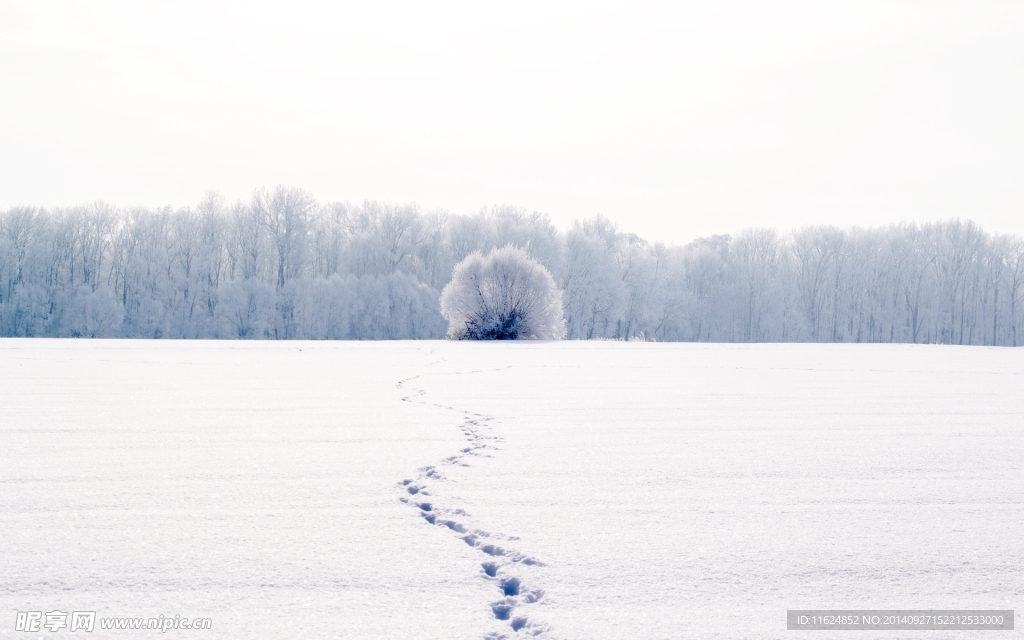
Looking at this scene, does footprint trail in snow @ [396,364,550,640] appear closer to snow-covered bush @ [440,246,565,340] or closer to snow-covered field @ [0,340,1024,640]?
snow-covered field @ [0,340,1024,640]

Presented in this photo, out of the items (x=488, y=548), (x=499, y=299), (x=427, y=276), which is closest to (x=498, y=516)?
(x=488, y=548)

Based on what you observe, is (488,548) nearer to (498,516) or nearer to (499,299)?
(498,516)

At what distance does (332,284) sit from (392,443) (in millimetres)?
39134

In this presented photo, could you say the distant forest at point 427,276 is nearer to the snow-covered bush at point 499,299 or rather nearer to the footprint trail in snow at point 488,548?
the snow-covered bush at point 499,299

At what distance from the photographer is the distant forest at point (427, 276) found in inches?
1626

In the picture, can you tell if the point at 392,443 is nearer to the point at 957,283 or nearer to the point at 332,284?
the point at 332,284

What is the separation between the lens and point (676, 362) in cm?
1247

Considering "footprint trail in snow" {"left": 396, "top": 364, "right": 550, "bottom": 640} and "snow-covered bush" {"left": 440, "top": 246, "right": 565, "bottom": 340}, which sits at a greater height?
"snow-covered bush" {"left": 440, "top": 246, "right": 565, "bottom": 340}

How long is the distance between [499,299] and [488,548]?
22.5 m

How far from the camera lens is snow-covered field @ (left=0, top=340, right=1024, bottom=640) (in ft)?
6.16

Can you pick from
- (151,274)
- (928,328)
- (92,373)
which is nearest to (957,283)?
(928,328)

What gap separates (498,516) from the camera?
2600 millimetres

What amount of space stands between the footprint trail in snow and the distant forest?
126ft

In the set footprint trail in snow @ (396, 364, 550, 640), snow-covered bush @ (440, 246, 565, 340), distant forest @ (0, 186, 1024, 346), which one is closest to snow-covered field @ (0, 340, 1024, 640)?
footprint trail in snow @ (396, 364, 550, 640)
